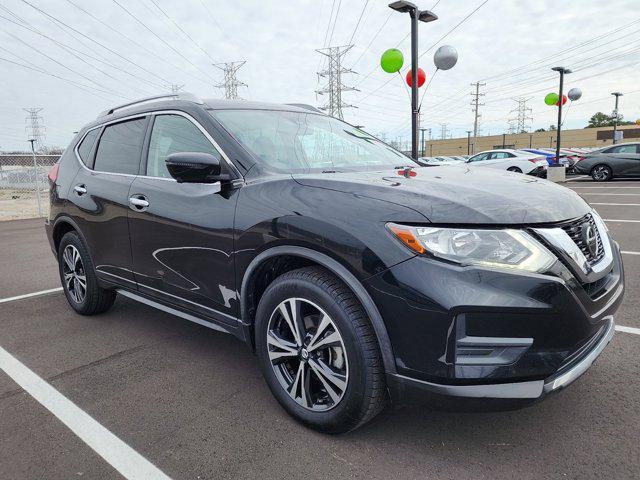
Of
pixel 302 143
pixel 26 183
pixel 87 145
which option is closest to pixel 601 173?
pixel 302 143

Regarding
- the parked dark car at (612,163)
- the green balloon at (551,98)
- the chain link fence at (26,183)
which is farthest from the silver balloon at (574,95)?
the chain link fence at (26,183)

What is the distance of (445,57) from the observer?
1066cm

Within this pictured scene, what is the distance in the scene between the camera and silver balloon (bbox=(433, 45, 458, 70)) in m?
10.6

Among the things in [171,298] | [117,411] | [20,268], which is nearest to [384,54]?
[20,268]

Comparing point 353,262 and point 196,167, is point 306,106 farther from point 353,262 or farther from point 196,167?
point 353,262

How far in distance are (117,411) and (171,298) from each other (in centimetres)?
75

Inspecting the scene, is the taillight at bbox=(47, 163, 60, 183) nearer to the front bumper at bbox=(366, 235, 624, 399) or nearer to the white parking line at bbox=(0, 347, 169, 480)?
the white parking line at bbox=(0, 347, 169, 480)

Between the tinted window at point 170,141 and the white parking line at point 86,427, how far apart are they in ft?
4.88

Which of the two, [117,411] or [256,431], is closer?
[256,431]

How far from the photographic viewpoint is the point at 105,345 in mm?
3523

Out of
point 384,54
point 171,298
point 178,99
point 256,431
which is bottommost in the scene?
point 256,431

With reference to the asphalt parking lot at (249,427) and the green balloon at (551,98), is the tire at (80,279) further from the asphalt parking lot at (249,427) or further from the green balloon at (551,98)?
the green balloon at (551,98)

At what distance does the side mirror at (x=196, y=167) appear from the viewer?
96.3 inches

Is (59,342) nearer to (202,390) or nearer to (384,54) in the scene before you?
(202,390)
